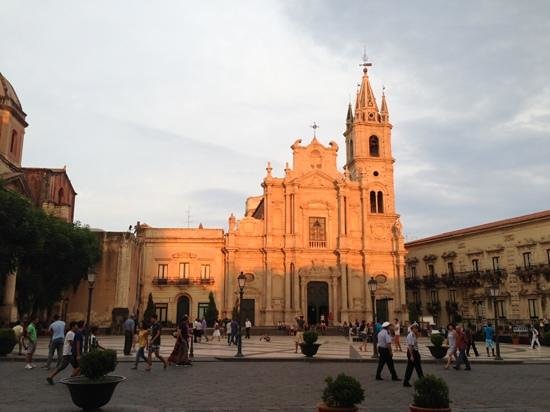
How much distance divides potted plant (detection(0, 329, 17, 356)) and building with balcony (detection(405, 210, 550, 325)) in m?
34.6

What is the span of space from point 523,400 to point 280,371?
24.4 ft

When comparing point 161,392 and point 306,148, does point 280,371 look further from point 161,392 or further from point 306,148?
point 306,148

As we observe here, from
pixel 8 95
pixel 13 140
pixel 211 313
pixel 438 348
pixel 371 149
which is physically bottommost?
pixel 438 348

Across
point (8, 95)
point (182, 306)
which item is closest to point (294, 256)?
point (182, 306)

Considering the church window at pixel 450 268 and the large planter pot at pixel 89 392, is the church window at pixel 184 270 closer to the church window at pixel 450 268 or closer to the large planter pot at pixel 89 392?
the church window at pixel 450 268

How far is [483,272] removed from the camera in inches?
1829

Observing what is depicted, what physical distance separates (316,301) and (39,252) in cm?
2692

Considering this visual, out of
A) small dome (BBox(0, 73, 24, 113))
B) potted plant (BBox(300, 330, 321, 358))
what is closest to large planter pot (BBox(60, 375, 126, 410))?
potted plant (BBox(300, 330, 321, 358))

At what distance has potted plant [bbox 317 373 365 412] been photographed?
750 cm

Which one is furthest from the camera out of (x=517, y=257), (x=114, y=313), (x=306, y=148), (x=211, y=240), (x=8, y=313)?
(x=306, y=148)

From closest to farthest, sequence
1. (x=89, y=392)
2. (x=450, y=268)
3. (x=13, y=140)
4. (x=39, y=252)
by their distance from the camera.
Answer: (x=89, y=392)
(x=39, y=252)
(x=13, y=140)
(x=450, y=268)

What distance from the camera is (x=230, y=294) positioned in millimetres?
46812

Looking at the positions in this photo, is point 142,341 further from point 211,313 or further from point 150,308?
point 150,308

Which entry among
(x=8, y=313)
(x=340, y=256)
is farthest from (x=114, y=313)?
(x=340, y=256)
